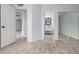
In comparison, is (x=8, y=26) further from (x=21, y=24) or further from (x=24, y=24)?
(x=24, y=24)

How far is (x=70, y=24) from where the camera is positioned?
5941mm

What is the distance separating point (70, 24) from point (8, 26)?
271 centimetres

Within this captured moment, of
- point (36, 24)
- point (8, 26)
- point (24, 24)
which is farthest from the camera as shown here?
point (36, 24)

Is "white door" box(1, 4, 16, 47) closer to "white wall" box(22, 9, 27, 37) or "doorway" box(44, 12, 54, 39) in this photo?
"white wall" box(22, 9, 27, 37)

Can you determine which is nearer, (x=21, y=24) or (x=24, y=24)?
(x=21, y=24)

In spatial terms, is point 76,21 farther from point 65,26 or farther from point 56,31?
point 56,31

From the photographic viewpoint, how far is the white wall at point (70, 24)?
19.2 feet

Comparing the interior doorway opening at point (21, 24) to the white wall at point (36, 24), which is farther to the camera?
the white wall at point (36, 24)

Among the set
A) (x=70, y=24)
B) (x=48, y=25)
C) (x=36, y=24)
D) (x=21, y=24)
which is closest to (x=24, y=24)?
(x=21, y=24)

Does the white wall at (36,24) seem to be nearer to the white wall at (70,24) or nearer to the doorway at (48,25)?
the doorway at (48,25)

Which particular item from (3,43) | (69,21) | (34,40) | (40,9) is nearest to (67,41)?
(69,21)

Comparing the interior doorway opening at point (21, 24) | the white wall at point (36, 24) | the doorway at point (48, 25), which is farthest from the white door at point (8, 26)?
the doorway at point (48, 25)

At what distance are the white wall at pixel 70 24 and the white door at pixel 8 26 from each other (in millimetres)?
2180

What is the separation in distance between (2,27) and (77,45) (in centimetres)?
313
